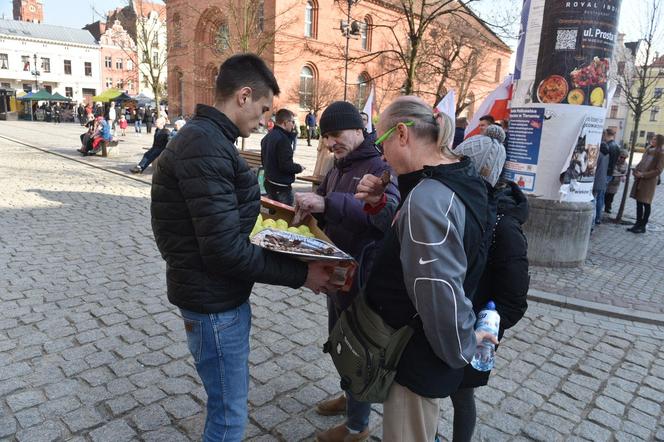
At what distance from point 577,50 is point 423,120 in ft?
18.8

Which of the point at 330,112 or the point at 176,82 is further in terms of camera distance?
the point at 176,82

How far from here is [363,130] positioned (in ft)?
9.96

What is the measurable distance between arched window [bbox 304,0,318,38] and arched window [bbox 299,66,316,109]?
2726 millimetres

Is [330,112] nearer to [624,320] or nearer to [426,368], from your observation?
[426,368]

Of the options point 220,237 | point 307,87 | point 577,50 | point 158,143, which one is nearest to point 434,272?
point 220,237

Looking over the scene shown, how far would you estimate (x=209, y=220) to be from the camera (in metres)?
1.79

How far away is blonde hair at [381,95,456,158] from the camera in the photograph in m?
1.88

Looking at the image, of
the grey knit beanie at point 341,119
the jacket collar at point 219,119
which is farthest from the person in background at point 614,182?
the jacket collar at point 219,119

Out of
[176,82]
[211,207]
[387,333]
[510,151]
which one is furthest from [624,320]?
[176,82]

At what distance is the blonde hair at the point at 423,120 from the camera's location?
188 centimetres

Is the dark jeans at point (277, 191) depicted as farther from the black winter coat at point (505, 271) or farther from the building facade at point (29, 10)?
the building facade at point (29, 10)

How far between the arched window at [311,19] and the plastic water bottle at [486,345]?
3708 centimetres

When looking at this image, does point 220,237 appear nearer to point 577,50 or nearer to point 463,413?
point 463,413

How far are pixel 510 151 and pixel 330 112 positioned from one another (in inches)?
189
